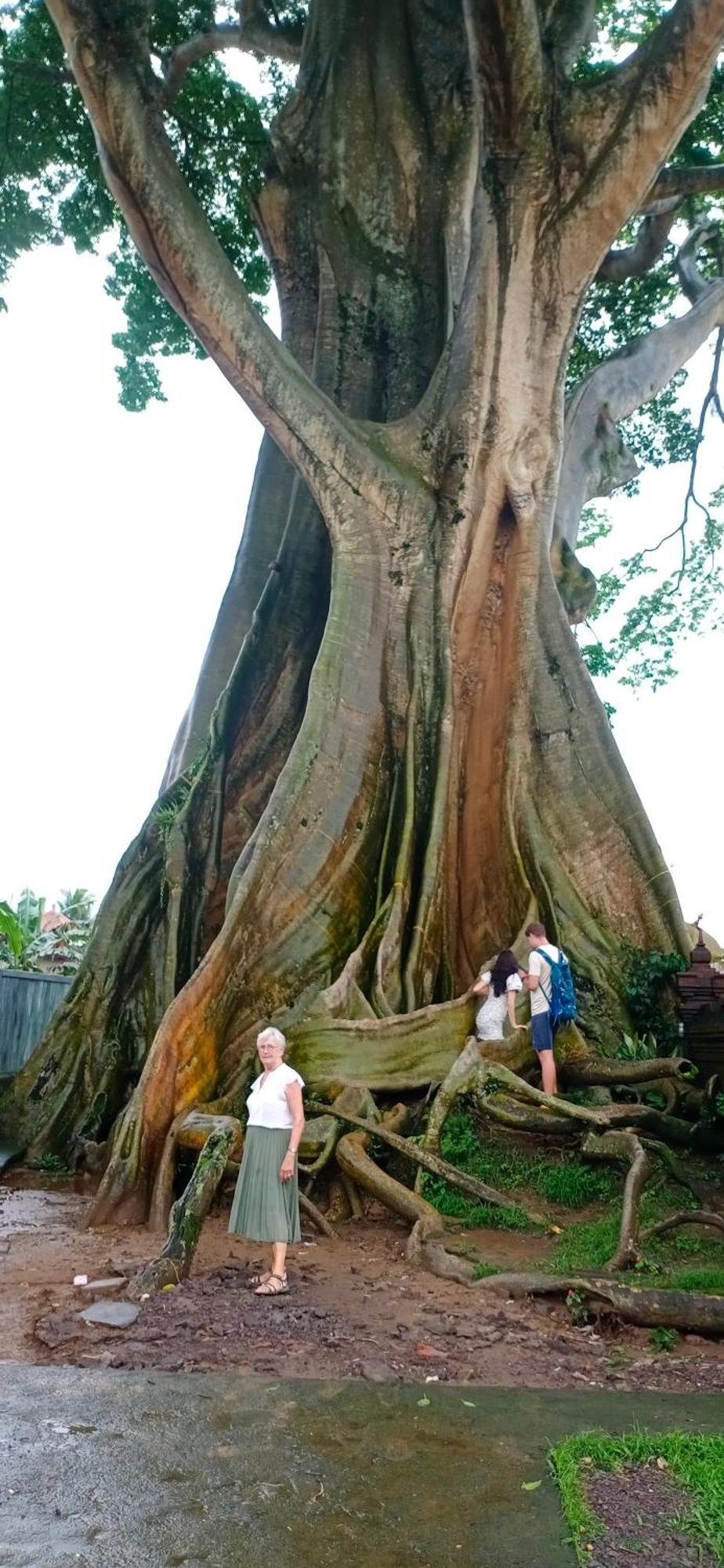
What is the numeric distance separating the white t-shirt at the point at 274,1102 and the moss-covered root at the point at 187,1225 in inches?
13.0

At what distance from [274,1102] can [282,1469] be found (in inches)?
81.7

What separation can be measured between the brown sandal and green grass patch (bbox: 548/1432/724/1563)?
183 cm

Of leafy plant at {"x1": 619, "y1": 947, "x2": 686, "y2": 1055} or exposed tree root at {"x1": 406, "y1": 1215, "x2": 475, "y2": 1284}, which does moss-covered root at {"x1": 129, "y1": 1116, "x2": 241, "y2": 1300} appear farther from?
leafy plant at {"x1": 619, "y1": 947, "x2": 686, "y2": 1055}

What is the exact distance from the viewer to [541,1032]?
697 cm

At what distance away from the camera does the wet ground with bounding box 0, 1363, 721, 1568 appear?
101 inches

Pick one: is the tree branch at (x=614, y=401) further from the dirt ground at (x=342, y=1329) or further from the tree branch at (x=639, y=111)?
the dirt ground at (x=342, y=1329)

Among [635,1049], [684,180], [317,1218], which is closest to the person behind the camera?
[317,1218]

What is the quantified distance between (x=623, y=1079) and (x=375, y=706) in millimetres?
3192

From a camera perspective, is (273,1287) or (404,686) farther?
(404,686)

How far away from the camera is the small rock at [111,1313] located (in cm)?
425

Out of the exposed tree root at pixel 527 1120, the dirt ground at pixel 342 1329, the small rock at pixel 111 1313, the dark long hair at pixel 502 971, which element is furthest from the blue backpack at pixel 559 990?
the small rock at pixel 111 1313

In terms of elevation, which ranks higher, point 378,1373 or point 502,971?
point 502,971

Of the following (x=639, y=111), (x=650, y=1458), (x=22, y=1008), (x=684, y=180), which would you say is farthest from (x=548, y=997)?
(x=684, y=180)

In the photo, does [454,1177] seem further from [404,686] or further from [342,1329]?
[404,686]
